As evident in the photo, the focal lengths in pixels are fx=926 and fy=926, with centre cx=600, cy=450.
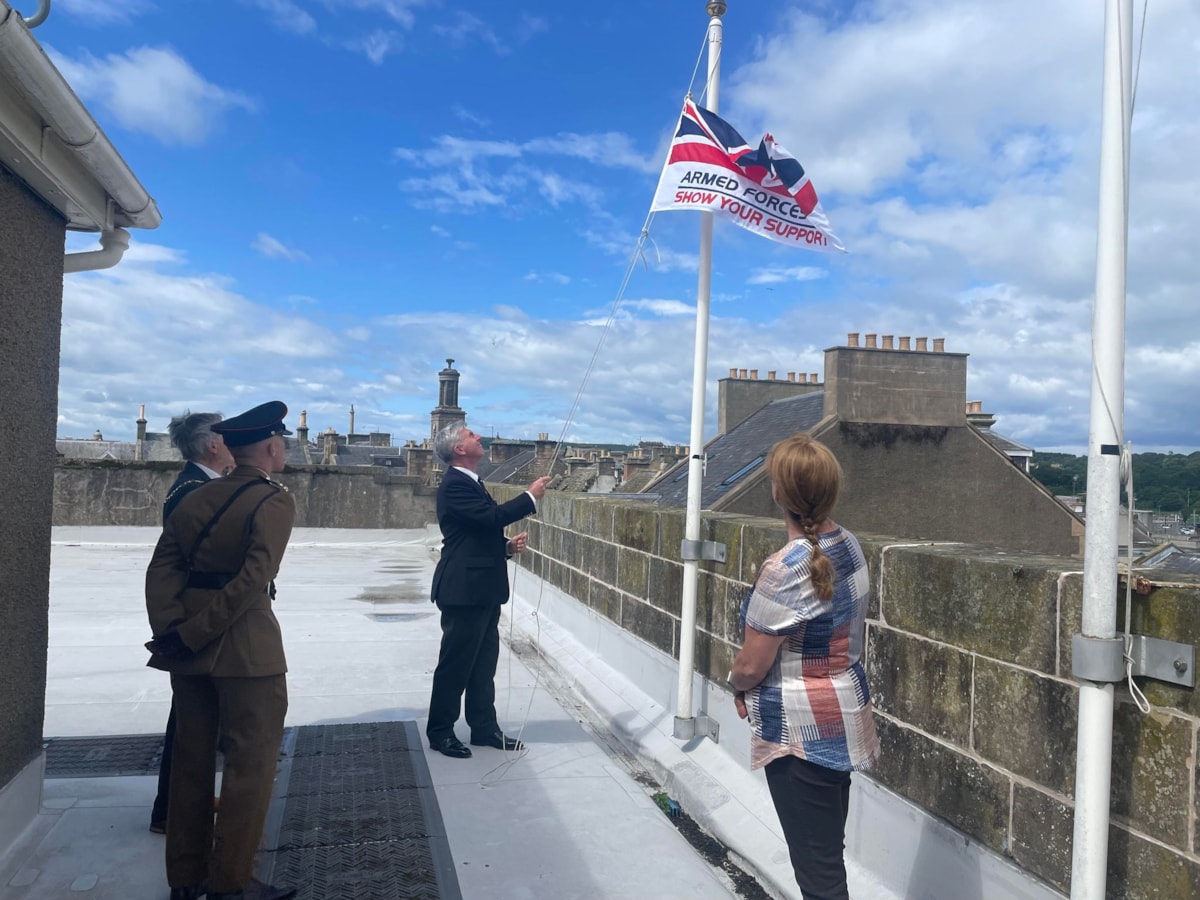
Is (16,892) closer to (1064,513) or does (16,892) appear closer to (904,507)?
(904,507)

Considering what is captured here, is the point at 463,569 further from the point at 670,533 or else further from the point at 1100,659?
the point at 1100,659

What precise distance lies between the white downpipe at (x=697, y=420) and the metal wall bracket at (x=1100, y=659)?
2.55m

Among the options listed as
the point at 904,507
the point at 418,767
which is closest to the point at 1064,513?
the point at 904,507

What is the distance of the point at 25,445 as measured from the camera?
3648 mm

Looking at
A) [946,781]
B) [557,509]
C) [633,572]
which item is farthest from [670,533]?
[557,509]

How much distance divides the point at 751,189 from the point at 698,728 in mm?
2798

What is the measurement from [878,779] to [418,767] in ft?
8.13

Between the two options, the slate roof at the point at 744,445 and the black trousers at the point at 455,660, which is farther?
the slate roof at the point at 744,445

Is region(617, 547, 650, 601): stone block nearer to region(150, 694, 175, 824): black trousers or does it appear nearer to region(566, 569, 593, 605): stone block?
region(566, 569, 593, 605): stone block

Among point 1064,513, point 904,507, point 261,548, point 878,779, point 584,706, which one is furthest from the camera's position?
point 1064,513

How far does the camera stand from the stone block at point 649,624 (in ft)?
18.1

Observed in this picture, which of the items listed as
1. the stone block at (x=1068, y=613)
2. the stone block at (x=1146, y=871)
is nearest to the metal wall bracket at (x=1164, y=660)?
the stone block at (x=1068, y=613)

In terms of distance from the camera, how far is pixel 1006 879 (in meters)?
2.80

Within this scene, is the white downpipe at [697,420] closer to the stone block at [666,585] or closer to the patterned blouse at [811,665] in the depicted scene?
the stone block at [666,585]
